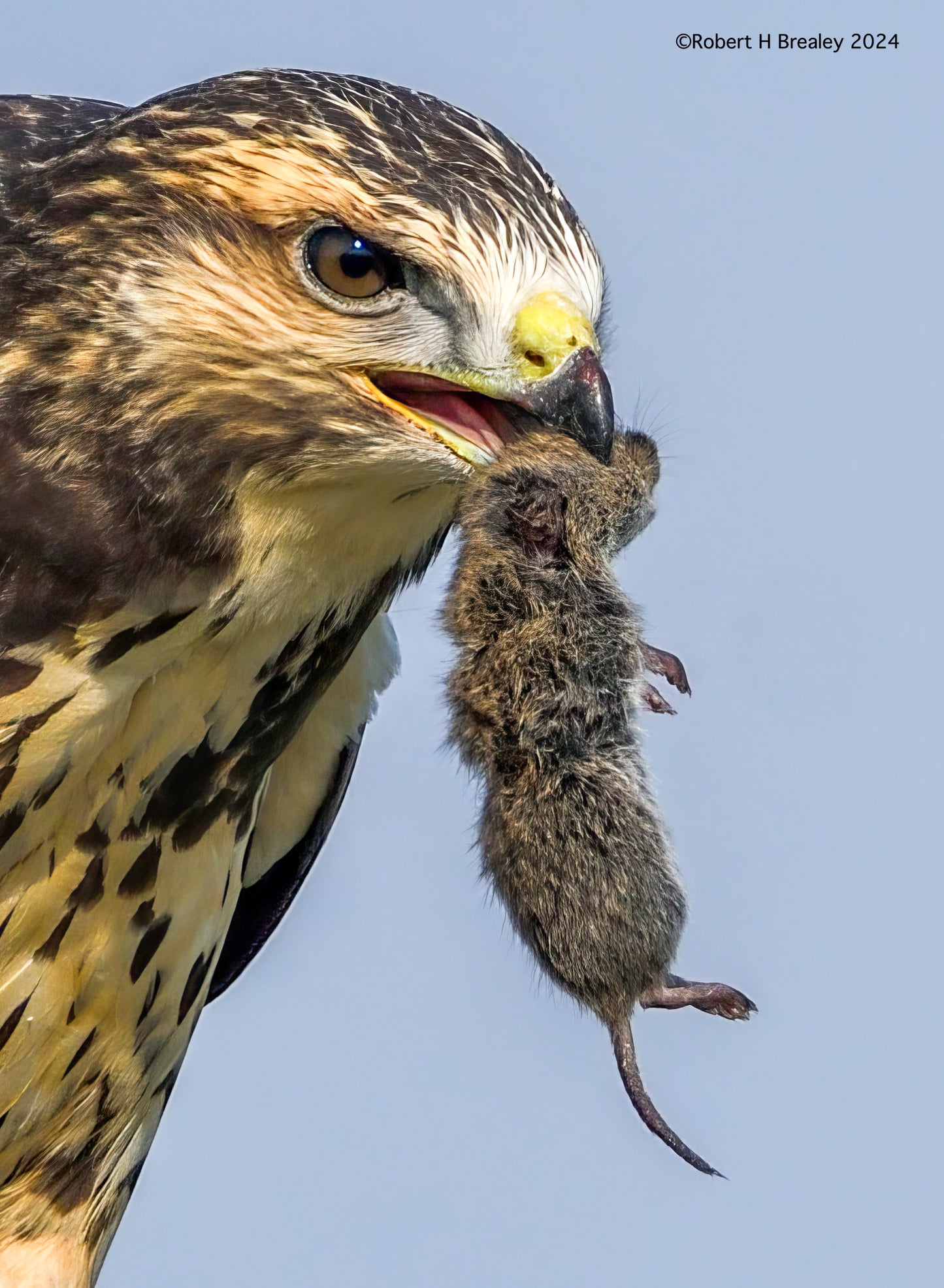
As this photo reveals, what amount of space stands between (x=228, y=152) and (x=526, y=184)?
55 cm

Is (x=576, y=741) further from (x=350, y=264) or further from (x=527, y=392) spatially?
(x=350, y=264)

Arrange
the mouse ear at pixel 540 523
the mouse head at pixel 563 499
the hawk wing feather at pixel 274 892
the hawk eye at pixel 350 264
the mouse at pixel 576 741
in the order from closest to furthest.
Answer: the hawk eye at pixel 350 264 < the mouse head at pixel 563 499 < the mouse ear at pixel 540 523 < the mouse at pixel 576 741 < the hawk wing feather at pixel 274 892

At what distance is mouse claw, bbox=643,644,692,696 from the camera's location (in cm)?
395

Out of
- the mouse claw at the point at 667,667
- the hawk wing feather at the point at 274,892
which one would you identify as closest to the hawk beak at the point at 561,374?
the mouse claw at the point at 667,667

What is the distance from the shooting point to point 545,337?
321cm

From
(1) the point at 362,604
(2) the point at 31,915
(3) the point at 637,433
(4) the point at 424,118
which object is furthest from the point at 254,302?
(2) the point at 31,915

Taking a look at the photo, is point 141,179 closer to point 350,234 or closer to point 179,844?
point 350,234

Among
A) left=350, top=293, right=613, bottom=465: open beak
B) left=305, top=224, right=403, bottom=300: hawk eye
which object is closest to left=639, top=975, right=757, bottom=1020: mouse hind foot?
left=350, top=293, right=613, bottom=465: open beak

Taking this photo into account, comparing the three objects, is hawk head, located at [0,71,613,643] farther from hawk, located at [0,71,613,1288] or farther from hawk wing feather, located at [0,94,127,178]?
hawk wing feather, located at [0,94,127,178]

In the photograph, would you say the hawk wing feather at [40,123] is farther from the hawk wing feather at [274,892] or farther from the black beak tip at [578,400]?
the hawk wing feather at [274,892]

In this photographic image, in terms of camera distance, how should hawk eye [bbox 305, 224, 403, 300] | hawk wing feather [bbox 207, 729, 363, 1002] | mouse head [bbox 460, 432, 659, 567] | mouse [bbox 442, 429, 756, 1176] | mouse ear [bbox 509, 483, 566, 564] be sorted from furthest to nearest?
hawk wing feather [bbox 207, 729, 363, 1002], mouse [bbox 442, 429, 756, 1176], mouse ear [bbox 509, 483, 566, 564], mouse head [bbox 460, 432, 659, 567], hawk eye [bbox 305, 224, 403, 300]

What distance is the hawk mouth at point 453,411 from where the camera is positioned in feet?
10.7

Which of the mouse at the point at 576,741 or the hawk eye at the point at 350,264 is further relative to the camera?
the mouse at the point at 576,741

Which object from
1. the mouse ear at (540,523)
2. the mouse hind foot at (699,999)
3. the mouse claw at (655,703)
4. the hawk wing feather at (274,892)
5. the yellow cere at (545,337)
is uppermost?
the yellow cere at (545,337)
